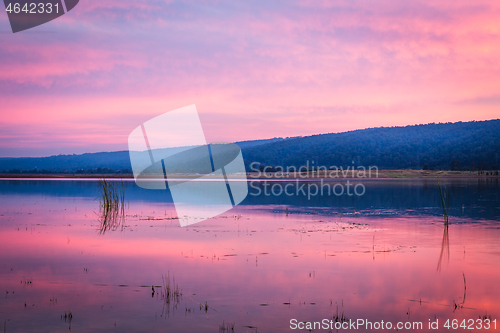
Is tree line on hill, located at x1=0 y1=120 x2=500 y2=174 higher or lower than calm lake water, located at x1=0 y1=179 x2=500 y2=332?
lower

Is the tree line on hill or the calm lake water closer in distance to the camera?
the calm lake water

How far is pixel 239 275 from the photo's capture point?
10047 millimetres

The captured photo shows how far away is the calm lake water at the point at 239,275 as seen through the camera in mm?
7453

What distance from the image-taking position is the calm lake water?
7.45 metres

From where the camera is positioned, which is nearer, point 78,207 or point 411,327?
point 411,327

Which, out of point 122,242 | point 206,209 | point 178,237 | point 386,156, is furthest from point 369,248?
point 386,156

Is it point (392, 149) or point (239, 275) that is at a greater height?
point (239, 275)

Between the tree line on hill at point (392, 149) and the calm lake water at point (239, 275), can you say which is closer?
the calm lake water at point (239, 275)

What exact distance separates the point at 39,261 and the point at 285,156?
156668mm

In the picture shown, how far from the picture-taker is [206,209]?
25375mm

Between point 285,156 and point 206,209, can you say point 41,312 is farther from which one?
point 285,156

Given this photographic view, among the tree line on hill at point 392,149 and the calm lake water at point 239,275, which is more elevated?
the calm lake water at point 239,275

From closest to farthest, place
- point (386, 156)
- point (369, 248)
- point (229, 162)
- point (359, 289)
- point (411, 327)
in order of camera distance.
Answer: point (411, 327) → point (359, 289) → point (369, 248) → point (386, 156) → point (229, 162)

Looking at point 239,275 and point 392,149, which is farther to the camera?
point 392,149
